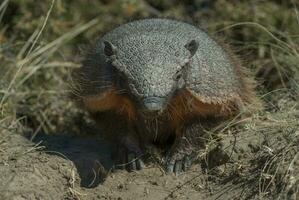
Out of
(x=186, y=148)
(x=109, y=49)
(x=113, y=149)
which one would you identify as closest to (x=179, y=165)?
(x=186, y=148)

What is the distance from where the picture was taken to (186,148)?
6.29 meters

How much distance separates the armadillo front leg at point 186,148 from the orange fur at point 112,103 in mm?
454

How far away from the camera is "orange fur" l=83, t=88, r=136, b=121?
5945mm

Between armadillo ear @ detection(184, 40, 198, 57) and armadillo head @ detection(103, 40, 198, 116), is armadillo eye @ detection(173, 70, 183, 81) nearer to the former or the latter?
armadillo head @ detection(103, 40, 198, 116)

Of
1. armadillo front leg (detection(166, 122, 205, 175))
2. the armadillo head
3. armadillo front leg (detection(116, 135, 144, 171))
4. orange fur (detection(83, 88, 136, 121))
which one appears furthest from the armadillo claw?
the armadillo head

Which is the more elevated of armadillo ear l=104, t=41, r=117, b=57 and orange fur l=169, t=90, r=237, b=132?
armadillo ear l=104, t=41, r=117, b=57

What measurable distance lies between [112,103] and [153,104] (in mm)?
823

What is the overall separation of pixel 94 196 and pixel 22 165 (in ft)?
2.08

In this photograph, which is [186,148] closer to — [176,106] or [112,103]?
[176,106]

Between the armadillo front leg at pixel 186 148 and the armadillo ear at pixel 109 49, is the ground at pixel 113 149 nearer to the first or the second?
the armadillo front leg at pixel 186 148

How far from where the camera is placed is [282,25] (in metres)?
8.80

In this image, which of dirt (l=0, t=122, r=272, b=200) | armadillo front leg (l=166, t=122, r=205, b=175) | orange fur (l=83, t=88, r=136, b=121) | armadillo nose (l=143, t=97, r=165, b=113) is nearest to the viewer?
armadillo nose (l=143, t=97, r=165, b=113)

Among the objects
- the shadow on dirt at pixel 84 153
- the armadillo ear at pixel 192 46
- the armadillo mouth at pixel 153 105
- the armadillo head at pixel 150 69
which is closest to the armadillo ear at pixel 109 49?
the armadillo head at pixel 150 69

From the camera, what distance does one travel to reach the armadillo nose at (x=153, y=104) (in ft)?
17.4
